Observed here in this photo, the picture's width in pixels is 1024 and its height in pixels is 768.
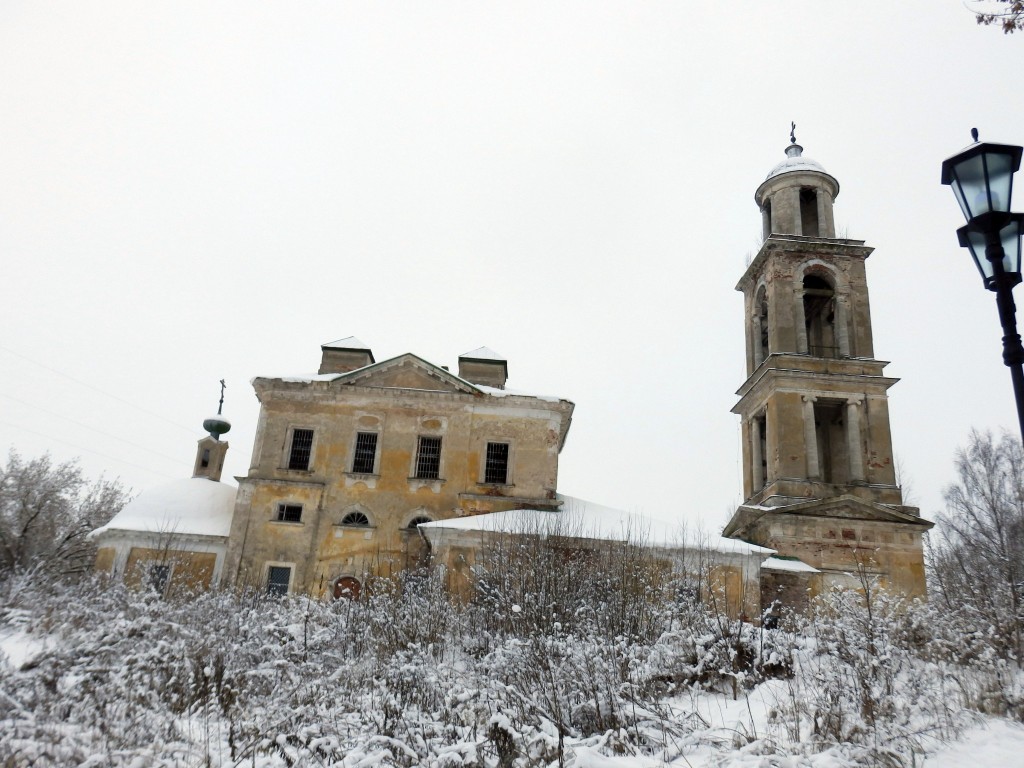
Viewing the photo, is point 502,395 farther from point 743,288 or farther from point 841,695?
point 841,695

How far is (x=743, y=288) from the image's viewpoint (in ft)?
105

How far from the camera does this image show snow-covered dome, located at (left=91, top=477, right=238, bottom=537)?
25016mm

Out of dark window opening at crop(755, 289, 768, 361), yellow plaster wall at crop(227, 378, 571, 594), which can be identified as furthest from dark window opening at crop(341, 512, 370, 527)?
dark window opening at crop(755, 289, 768, 361)

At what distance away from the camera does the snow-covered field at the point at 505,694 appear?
676 cm

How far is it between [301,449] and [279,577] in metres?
4.26

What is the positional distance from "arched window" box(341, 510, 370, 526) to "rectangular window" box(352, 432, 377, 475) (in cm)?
138

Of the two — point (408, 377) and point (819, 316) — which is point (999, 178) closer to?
point (408, 377)

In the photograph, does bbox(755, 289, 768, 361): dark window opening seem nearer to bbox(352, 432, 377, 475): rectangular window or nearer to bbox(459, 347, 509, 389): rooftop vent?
bbox(459, 347, 509, 389): rooftop vent

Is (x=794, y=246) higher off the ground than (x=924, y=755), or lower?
higher

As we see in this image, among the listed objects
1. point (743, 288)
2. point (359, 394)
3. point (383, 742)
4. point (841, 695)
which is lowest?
point (383, 742)

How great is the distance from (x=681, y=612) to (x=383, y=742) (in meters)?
7.05

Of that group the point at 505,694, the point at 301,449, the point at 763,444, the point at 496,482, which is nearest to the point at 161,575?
the point at 301,449

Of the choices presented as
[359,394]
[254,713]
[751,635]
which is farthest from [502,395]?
[254,713]

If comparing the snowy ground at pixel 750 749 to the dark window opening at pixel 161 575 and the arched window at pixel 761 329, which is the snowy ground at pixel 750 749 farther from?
the arched window at pixel 761 329
